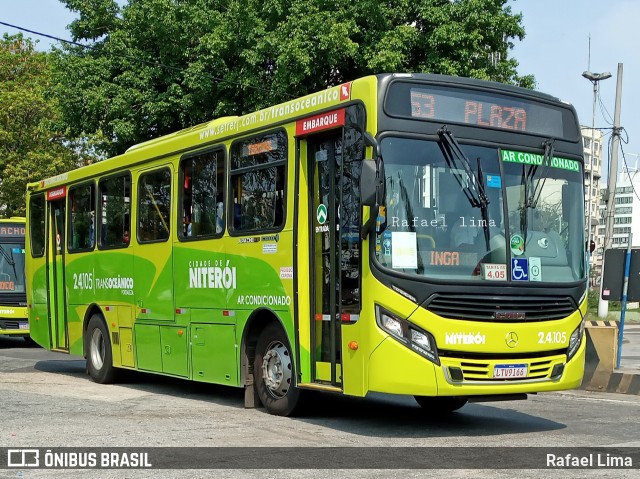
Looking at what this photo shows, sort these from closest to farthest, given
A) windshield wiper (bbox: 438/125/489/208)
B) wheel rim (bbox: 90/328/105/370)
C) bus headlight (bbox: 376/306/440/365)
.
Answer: bus headlight (bbox: 376/306/440/365)
windshield wiper (bbox: 438/125/489/208)
wheel rim (bbox: 90/328/105/370)

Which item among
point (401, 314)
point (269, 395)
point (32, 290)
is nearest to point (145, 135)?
point (32, 290)

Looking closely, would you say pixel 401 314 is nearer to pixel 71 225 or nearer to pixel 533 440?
pixel 533 440

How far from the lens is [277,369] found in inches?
423

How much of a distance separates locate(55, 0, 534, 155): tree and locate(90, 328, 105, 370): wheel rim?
10.7m

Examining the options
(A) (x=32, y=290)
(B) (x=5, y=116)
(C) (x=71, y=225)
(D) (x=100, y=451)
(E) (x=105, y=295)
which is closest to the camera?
(D) (x=100, y=451)

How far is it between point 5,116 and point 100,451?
112ft

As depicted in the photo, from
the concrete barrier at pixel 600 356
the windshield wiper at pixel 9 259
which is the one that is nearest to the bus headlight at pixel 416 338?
the concrete barrier at pixel 600 356

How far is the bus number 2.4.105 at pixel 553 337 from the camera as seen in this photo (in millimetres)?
9477

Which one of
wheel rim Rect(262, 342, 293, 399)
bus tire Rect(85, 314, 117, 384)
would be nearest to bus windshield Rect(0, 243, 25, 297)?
bus tire Rect(85, 314, 117, 384)

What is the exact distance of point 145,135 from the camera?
27609mm

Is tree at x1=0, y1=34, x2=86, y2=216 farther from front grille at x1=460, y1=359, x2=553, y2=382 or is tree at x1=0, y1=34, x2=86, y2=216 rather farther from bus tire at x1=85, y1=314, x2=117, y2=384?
front grille at x1=460, y1=359, x2=553, y2=382

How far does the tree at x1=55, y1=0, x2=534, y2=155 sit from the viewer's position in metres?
24.4

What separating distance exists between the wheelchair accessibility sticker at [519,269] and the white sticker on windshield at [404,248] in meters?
0.99

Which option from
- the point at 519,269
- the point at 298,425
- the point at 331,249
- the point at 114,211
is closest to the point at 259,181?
the point at 331,249
